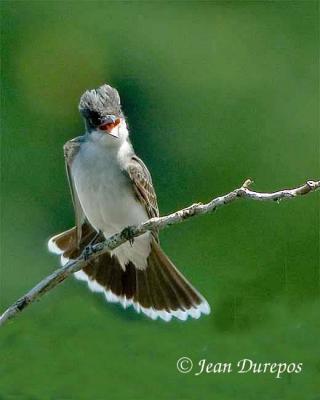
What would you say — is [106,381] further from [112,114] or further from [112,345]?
[112,114]

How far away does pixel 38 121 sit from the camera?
4316mm

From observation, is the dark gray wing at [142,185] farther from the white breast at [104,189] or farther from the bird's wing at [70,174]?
the bird's wing at [70,174]

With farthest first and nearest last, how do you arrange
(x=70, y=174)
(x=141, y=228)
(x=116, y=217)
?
(x=70, y=174)
(x=116, y=217)
(x=141, y=228)

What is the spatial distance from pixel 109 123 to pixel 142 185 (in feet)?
1.01

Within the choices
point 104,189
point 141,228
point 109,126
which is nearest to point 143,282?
point 104,189

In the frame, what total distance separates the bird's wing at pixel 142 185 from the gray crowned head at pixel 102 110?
0.63 feet

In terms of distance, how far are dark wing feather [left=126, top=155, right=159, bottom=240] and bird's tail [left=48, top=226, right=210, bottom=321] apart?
0.62 ft

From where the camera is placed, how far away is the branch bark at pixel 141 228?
3.24m

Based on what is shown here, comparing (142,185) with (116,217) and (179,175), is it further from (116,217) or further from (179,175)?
(179,175)

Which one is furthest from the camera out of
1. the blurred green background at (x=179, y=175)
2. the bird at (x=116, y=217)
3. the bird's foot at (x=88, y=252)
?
A: the blurred green background at (x=179, y=175)

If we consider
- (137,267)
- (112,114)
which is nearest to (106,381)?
(137,267)

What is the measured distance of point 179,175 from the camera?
13.9 ft

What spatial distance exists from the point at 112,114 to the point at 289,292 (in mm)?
1097

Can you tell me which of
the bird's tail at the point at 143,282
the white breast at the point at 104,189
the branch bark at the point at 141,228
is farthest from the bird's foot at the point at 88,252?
the bird's tail at the point at 143,282
